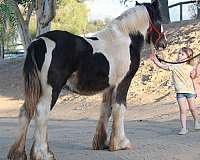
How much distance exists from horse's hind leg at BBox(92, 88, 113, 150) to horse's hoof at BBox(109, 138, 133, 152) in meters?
0.27

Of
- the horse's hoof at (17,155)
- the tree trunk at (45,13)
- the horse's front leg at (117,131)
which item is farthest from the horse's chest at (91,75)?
the tree trunk at (45,13)

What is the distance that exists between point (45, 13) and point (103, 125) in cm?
1267

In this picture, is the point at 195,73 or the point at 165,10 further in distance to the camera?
the point at 165,10

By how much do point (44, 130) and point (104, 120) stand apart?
62.1 inches

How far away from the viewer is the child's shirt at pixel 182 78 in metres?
10.6

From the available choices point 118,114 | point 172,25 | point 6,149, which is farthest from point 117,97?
point 172,25

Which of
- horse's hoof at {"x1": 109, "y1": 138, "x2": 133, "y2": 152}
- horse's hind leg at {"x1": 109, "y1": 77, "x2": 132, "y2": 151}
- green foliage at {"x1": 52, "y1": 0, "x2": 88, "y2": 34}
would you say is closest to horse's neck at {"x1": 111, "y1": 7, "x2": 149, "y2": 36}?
horse's hind leg at {"x1": 109, "y1": 77, "x2": 132, "y2": 151}

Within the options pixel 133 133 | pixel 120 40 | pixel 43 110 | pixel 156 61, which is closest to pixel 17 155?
pixel 43 110

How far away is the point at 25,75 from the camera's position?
7.24m

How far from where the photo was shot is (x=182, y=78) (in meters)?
10.6

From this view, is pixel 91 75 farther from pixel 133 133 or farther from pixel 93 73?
pixel 133 133

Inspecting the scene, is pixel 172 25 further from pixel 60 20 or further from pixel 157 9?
pixel 60 20

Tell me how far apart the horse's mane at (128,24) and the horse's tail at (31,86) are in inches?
57.6

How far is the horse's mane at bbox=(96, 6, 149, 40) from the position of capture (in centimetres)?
826
